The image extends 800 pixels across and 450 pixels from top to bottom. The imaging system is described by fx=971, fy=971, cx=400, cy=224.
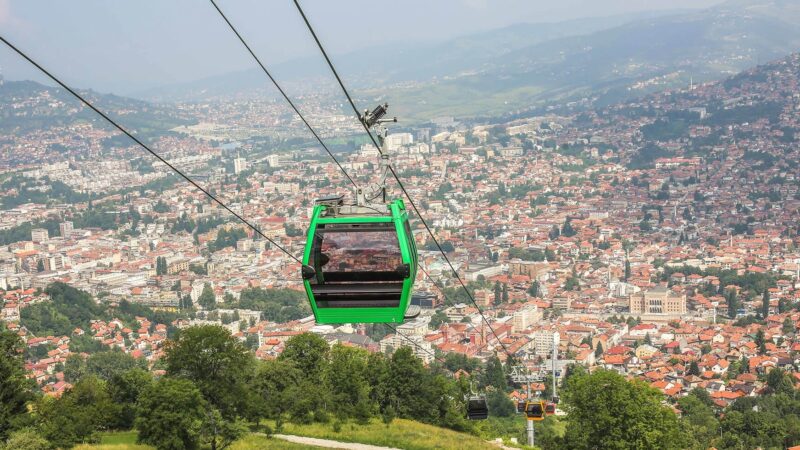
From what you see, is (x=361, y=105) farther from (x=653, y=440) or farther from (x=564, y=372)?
(x=653, y=440)

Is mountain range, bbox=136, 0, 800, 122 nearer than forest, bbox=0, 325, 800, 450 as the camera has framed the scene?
No

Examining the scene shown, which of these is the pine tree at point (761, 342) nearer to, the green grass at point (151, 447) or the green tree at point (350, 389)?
the green tree at point (350, 389)

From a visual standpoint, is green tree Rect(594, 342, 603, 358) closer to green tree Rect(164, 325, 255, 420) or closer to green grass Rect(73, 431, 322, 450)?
green grass Rect(73, 431, 322, 450)

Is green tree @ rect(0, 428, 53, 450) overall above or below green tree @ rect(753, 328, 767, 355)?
above

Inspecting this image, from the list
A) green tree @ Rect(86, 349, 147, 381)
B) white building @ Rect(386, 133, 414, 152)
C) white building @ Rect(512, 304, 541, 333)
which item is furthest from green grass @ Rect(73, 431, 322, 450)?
white building @ Rect(386, 133, 414, 152)

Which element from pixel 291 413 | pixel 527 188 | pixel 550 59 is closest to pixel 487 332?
pixel 291 413

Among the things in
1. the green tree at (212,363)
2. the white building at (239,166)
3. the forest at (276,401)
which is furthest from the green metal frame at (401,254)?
the white building at (239,166)

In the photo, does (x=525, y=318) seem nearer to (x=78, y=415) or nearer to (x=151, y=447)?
(x=151, y=447)
